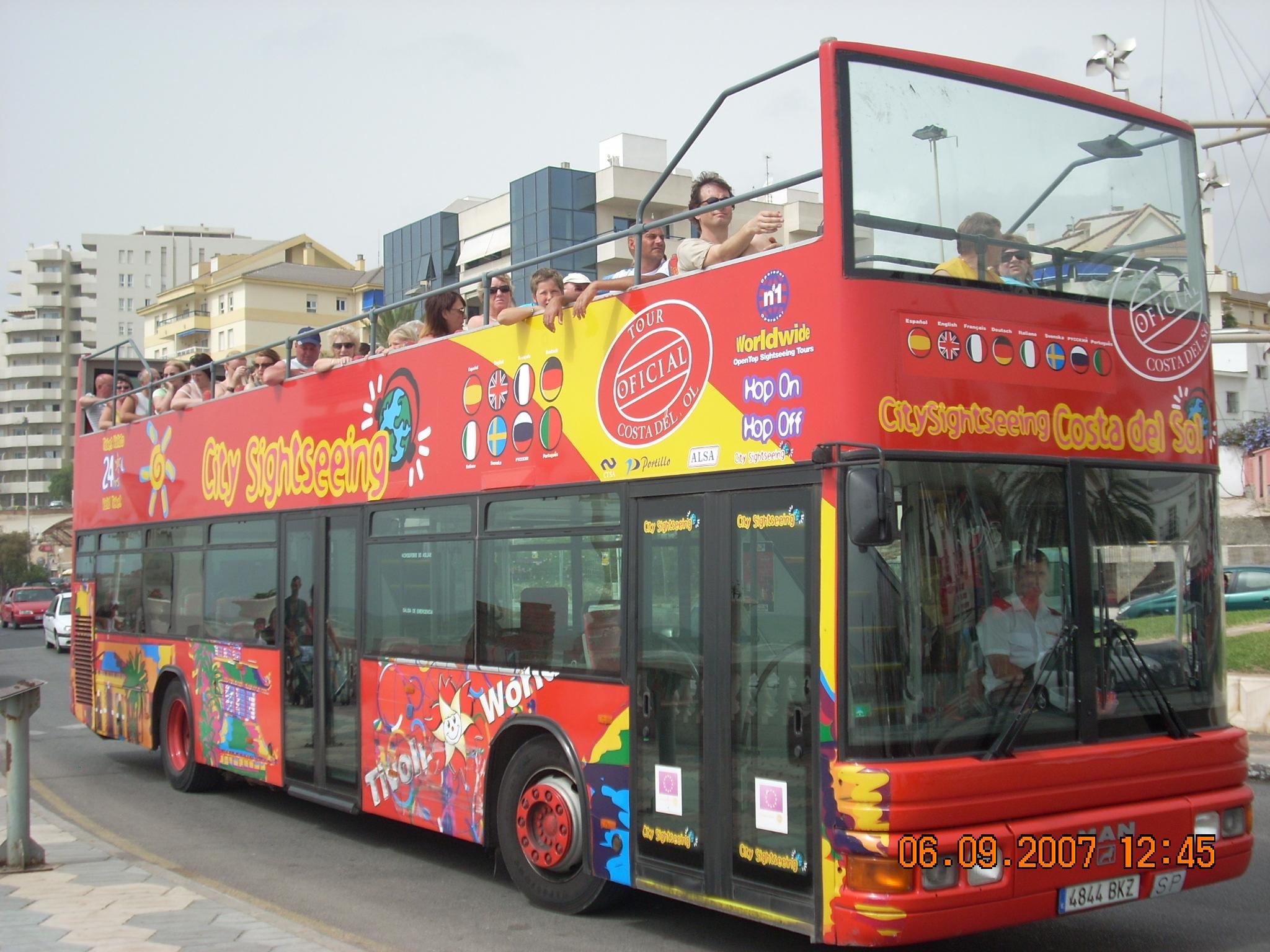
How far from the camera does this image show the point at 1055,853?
577 centimetres

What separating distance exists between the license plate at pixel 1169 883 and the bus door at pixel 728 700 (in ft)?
5.47

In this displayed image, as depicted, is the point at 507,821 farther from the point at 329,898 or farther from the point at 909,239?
the point at 909,239

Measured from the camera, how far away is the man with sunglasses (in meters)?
6.86

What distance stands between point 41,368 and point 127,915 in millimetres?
133128

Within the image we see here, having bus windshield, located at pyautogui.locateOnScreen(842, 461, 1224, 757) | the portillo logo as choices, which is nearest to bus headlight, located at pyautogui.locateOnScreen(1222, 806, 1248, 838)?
bus windshield, located at pyautogui.locateOnScreen(842, 461, 1224, 757)

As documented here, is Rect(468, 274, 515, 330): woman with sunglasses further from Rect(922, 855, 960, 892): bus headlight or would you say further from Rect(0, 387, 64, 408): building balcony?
Rect(0, 387, 64, 408): building balcony

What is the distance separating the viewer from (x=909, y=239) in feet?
20.0

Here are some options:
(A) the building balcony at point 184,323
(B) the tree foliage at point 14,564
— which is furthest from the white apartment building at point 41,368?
(B) the tree foliage at point 14,564

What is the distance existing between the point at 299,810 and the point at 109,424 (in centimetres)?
587

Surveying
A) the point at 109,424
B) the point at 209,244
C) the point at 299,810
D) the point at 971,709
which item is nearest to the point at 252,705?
the point at 299,810

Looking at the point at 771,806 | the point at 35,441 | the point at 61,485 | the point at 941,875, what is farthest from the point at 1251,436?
the point at 35,441

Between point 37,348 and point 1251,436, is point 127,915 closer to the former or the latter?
point 1251,436

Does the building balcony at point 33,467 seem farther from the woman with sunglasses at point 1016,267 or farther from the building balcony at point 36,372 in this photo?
the woman with sunglasses at point 1016,267

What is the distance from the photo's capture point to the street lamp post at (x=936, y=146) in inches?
246
